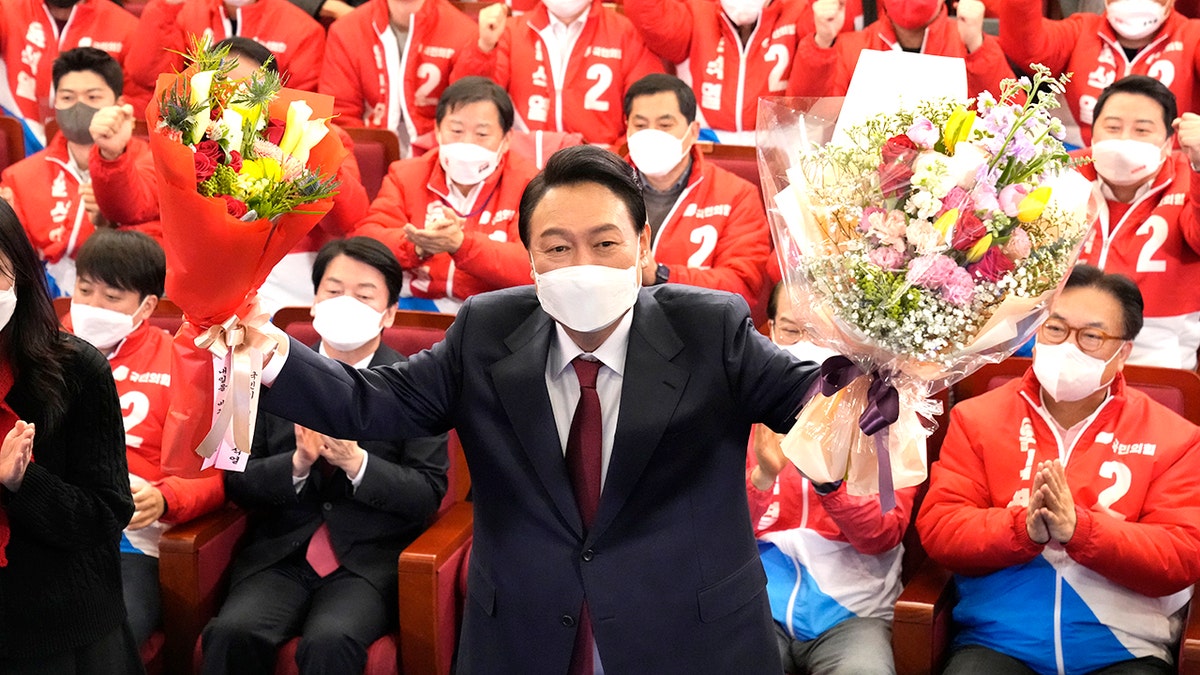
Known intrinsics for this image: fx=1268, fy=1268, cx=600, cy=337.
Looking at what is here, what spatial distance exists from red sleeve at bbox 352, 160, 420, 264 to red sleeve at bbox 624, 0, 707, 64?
1.12 m

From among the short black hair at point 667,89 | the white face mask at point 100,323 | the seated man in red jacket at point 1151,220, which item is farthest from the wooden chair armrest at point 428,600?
the seated man in red jacket at point 1151,220

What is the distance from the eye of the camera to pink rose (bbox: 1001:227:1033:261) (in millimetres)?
1540

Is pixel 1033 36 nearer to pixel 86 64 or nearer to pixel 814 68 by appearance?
pixel 814 68

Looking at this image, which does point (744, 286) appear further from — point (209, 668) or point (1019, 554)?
point (209, 668)

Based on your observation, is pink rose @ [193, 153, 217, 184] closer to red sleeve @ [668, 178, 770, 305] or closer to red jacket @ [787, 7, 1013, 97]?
red sleeve @ [668, 178, 770, 305]

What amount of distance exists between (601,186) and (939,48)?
3.19 meters

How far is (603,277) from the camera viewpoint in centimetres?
173

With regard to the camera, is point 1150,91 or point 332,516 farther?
point 1150,91

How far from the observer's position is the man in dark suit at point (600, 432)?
173 centimetres

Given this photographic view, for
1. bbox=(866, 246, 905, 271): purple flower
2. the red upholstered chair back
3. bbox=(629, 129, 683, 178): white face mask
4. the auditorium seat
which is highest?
bbox=(866, 246, 905, 271): purple flower

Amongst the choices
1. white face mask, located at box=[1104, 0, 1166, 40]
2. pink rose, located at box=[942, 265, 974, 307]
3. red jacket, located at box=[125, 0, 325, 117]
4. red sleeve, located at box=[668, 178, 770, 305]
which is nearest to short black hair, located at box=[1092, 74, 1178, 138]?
white face mask, located at box=[1104, 0, 1166, 40]

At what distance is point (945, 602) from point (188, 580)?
1.72m

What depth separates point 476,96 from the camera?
412 cm

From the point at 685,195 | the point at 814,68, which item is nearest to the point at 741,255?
the point at 685,195
